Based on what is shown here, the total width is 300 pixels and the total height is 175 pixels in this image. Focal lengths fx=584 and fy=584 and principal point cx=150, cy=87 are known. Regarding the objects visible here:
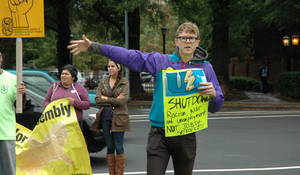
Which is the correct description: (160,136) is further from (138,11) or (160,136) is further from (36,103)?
(138,11)

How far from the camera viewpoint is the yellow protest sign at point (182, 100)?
189 inches

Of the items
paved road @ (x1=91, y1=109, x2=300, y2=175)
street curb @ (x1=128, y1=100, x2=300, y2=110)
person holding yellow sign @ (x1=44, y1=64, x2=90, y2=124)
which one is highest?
person holding yellow sign @ (x1=44, y1=64, x2=90, y2=124)

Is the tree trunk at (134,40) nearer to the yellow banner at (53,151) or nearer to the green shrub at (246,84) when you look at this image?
the green shrub at (246,84)

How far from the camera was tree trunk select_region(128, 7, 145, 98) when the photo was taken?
87.4 feet

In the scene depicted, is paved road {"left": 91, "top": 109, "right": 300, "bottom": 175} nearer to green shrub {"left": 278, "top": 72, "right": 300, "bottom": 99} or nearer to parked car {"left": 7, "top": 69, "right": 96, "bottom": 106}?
parked car {"left": 7, "top": 69, "right": 96, "bottom": 106}

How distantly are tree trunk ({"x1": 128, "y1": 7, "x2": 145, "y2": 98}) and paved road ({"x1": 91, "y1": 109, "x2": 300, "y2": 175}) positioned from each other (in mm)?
8469

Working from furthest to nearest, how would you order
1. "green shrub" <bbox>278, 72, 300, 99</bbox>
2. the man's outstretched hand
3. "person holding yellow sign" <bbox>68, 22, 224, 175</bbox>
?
"green shrub" <bbox>278, 72, 300, 99</bbox> → "person holding yellow sign" <bbox>68, 22, 224, 175</bbox> → the man's outstretched hand

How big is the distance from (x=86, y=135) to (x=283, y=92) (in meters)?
18.9

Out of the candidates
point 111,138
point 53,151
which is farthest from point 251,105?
point 53,151

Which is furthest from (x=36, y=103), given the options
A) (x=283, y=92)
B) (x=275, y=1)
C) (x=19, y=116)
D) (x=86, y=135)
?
(x=283, y=92)

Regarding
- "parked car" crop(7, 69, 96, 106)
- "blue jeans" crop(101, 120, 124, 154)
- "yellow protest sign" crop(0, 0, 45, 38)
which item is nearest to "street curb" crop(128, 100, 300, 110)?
"parked car" crop(7, 69, 96, 106)

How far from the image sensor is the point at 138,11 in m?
26.7

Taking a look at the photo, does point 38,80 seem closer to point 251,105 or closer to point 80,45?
point 80,45

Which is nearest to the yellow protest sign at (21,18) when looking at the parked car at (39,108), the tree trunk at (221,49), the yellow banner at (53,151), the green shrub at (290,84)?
the yellow banner at (53,151)
